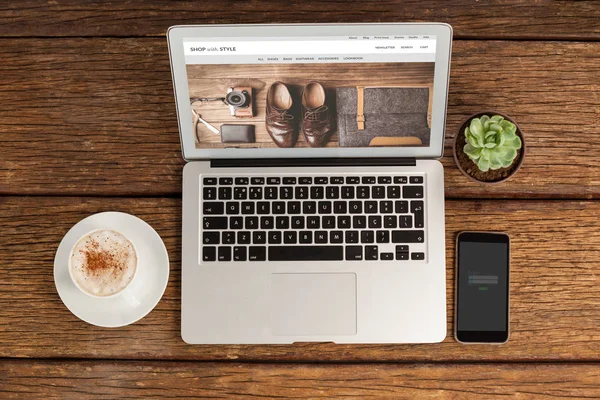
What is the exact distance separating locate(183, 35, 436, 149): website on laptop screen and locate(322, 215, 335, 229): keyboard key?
4.7 inches

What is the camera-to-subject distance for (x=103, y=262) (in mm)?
884

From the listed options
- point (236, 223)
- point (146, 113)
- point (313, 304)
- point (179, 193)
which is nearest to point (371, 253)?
point (313, 304)

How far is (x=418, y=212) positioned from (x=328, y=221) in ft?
0.49

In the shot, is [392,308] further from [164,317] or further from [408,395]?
[164,317]

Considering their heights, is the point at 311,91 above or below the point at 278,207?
above

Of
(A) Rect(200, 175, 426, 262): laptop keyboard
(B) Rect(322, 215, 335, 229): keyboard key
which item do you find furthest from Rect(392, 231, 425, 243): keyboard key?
(B) Rect(322, 215, 335, 229): keyboard key

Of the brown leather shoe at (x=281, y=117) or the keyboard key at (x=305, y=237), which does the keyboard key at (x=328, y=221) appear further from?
the brown leather shoe at (x=281, y=117)

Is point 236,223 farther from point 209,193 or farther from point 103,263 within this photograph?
point 103,263

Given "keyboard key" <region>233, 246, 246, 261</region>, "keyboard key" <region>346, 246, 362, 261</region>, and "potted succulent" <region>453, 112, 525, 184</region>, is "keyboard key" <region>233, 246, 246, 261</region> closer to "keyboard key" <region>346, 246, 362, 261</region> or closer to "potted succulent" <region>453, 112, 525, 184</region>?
"keyboard key" <region>346, 246, 362, 261</region>

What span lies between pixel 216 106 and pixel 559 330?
69cm

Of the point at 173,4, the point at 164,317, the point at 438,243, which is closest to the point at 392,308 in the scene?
the point at 438,243

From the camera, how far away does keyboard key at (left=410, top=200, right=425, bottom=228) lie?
0.91 m

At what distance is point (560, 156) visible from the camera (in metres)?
0.95

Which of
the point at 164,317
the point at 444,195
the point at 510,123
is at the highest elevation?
the point at 510,123
